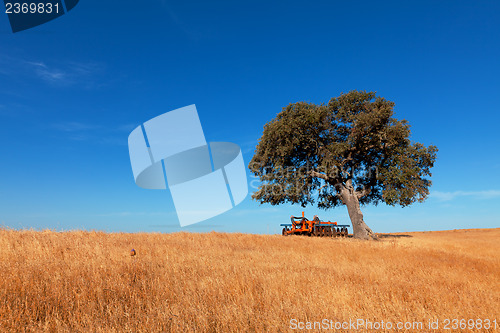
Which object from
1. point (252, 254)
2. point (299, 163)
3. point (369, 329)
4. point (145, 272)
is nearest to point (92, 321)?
point (145, 272)

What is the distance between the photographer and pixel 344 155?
84.9 ft

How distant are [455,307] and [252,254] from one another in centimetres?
670

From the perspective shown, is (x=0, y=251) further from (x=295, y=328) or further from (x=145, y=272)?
(x=295, y=328)

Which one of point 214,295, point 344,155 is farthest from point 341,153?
point 214,295

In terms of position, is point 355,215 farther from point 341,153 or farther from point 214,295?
point 214,295

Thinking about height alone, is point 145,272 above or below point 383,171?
below

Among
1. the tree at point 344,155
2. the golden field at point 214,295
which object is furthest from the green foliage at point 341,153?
the golden field at point 214,295

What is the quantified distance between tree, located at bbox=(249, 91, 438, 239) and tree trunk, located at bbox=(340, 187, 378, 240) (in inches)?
1.6

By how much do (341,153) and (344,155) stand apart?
1.93m

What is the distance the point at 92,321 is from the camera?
417 centimetres

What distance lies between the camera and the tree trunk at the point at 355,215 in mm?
24406

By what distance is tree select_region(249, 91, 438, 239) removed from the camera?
76.2 ft

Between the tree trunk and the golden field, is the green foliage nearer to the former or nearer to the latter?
the tree trunk

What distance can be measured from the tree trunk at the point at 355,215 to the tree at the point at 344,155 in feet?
0.14
